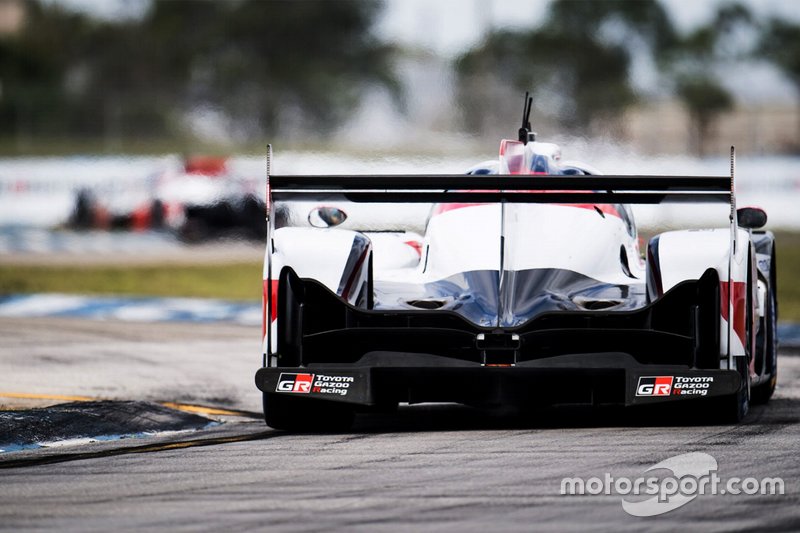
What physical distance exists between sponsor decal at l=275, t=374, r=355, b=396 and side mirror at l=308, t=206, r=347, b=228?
1.45 meters

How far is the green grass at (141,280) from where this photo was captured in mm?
18172

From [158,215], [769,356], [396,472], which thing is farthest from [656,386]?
[158,215]

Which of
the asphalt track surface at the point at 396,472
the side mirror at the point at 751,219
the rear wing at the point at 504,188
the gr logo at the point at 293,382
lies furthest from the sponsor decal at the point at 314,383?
the side mirror at the point at 751,219

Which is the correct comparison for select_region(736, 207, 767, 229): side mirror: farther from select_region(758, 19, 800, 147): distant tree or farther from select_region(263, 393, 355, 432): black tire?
select_region(758, 19, 800, 147): distant tree

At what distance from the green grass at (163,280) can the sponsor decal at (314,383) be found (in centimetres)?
919

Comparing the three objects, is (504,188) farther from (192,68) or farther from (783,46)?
(192,68)

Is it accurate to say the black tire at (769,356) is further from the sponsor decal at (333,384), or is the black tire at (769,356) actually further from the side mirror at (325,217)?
the sponsor decal at (333,384)

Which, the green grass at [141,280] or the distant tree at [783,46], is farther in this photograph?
the distant tree at [783,46]

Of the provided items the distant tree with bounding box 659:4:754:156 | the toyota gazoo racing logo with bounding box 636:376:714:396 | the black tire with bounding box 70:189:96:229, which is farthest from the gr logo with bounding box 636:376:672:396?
the distant tree with bounding box 659:4:754:156

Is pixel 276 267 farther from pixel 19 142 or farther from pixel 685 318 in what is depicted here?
pixel 19 142

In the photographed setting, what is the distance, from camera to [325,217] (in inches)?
328

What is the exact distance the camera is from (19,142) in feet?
113

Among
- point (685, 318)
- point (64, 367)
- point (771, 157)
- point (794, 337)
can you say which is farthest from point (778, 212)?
point (685, 318)

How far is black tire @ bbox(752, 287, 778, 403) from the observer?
8.34m
